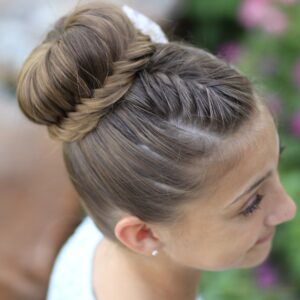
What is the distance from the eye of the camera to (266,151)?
1.07m

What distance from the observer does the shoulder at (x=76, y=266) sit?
4.15ft

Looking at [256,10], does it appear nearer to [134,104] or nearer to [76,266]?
[76,266]

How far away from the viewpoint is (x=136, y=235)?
1093 millimetres

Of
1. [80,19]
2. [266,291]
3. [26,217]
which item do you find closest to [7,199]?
[26,217]

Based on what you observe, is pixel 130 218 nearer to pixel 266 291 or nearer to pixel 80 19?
pixel 80 19

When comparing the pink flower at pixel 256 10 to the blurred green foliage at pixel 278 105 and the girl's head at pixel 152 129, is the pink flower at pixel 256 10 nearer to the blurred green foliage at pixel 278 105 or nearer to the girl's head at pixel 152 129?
the blurred green foliage at pixel 278 105

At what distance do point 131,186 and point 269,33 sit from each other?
4.37 feet

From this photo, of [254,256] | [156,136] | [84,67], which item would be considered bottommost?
[254,256]

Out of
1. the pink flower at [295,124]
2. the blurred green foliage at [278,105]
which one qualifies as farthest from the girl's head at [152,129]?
the pink flower at [295,124]

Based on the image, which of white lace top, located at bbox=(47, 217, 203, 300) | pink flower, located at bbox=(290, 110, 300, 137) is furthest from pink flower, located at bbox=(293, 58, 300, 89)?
white lace top, located at bbox=(47, 217, 203, 300)

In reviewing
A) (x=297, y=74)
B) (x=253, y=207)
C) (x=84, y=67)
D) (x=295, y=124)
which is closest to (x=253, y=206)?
(x=253, y=207)

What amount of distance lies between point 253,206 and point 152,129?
0.23m

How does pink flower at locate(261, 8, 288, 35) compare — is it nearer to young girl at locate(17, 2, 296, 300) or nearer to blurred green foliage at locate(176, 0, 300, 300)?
blurred green foliage at locate(176, 0, 300, 300)

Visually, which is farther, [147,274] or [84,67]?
[147,274]
